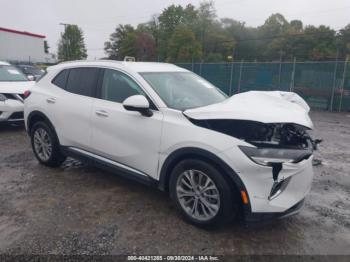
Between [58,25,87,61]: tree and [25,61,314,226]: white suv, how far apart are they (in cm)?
7131

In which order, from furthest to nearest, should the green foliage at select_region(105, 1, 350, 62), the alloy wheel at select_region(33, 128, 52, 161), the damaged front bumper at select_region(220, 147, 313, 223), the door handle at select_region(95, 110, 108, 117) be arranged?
the green foliage at select_region(105, 1, 350, 62), the alloy wheel at select_region(33, 128, 52, 161), the door handle at select_region(95, 110, 108, 117), the damaged front bumper at select_region(220, 147, 313, 223)

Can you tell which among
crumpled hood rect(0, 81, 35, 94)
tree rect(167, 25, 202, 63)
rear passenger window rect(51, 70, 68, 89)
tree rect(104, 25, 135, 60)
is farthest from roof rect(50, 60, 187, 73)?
tree rect(104, 25, 135, 60)

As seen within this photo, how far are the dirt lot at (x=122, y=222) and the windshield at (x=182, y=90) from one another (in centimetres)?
127

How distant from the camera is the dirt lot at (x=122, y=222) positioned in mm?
2943

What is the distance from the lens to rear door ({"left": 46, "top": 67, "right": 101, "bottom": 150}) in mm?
4227

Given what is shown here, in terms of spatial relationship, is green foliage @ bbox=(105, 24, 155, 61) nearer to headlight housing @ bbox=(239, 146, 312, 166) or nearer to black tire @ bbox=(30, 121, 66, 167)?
black tire @ bbox=(30, 121, 66, 167)

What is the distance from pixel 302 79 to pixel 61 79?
1283 centimetres

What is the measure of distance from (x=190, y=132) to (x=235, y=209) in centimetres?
88

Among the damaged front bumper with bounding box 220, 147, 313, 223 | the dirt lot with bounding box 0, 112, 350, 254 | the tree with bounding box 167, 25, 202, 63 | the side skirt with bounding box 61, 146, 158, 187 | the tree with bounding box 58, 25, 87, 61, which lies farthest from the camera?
the tree with bounding box 58, 25, 87, 61

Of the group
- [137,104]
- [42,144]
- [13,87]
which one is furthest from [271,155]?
[13,87]

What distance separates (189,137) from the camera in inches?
124

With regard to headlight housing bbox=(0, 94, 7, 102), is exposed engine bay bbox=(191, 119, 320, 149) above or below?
above

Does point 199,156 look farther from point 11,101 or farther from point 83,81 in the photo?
point 11,101

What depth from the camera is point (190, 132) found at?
125 inches
